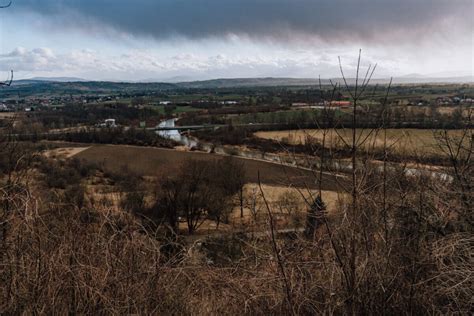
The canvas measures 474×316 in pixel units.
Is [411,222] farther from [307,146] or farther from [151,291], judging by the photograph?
Result: [151,291]

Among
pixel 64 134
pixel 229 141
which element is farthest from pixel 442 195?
pixel 64 134

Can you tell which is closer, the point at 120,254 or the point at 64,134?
the point at 120,254

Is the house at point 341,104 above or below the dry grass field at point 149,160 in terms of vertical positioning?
above

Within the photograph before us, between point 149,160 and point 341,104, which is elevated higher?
point 341,104

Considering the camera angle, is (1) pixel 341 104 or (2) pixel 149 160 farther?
(2) pixel 149 160

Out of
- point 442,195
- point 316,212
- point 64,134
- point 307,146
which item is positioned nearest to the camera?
point 316,212

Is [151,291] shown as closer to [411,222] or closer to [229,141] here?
[411,222]

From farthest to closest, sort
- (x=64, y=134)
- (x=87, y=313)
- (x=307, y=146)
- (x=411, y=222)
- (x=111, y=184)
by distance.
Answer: (x=64, y=134) → (x=111, y=184) → (x=411, y=222) → (x=307, y=146) → (x=87, y=313)

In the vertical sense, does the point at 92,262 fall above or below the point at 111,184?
above

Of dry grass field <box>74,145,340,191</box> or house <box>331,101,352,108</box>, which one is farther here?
dry grass field <box>74,145,340,191</box>

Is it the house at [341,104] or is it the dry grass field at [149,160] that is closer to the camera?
the house at [341,104]

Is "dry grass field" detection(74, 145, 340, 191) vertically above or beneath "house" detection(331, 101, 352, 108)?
beneath
